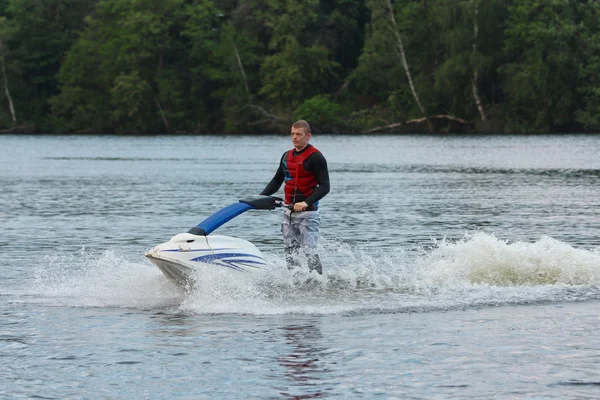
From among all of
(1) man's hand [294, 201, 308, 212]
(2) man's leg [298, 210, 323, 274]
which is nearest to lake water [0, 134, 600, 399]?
(2) man's leg [298, 210, 323, 274]

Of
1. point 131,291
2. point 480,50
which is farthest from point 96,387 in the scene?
point 480,50

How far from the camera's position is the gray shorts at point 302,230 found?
13.0 metres

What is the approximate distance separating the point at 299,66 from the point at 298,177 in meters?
94.4

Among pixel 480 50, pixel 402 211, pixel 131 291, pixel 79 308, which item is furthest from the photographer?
pixel 480 50

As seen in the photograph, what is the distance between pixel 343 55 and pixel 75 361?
347 ft

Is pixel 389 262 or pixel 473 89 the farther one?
pixel 473 89

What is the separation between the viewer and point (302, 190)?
42.7ft

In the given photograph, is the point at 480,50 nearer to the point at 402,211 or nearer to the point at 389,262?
the point at 402,211

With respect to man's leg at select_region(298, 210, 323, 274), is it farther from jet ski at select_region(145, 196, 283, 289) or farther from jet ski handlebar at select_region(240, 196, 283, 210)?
jet ski handlebar at select_region(240, 196, 283, 210)

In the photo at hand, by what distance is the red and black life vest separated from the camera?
12891 mm

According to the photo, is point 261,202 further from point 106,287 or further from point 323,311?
point 106,287

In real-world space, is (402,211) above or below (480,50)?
below

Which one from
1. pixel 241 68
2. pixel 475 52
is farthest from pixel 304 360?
pixel 241 68

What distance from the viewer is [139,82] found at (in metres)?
111
